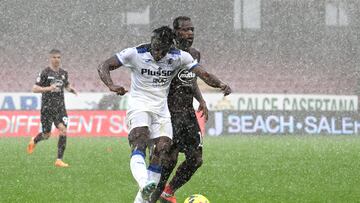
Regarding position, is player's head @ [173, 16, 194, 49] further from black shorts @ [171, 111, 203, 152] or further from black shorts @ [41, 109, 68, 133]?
black shorts @ [41, 109, 68, 133]

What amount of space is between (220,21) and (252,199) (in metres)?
31.9

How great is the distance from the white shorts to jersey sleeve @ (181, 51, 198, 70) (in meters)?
0.58

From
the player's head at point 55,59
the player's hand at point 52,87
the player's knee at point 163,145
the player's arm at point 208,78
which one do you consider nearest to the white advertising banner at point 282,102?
the player's head at point 55,59

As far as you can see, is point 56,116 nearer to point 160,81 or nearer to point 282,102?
point 160,81

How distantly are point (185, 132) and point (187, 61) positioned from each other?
1.05 m

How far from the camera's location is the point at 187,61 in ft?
26.8

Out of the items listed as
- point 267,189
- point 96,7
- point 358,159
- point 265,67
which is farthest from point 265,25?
point 267,189

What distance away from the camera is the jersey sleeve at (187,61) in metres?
8.11

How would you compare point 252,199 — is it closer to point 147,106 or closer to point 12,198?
point 147,106

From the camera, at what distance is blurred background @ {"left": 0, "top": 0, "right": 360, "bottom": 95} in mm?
39344

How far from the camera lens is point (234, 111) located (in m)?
29.9

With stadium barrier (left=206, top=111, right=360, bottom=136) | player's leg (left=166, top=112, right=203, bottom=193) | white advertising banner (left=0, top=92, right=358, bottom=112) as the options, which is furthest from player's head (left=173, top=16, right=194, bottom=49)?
white advertising banner (left=0, top=92, right=358, bottom=112)

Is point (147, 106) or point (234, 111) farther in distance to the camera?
point (234, 111)

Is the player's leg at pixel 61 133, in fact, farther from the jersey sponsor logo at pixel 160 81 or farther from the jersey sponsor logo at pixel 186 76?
the jersey sponsor logo at pixel 160 81
